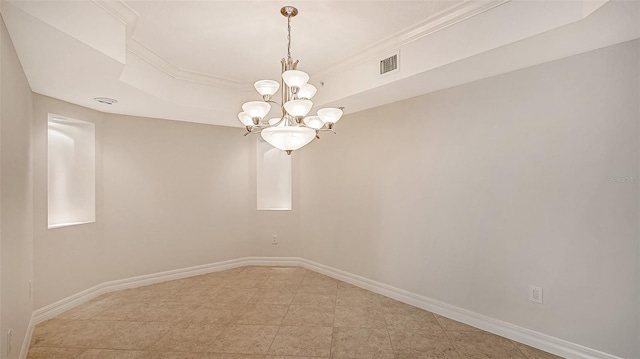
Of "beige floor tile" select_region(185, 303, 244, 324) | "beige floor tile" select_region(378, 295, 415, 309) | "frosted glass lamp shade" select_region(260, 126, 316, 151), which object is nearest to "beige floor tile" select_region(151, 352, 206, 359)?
"beige floor tile" select_region(185, 303, 244, 324)

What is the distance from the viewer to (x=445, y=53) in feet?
8.79

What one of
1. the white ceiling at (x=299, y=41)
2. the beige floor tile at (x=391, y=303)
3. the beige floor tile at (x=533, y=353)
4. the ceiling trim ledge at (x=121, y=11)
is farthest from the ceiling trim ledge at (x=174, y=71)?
the beige floor tile at (x=533, y=353)

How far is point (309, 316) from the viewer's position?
10.7 ft

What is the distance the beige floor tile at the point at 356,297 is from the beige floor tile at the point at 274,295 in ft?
1.93

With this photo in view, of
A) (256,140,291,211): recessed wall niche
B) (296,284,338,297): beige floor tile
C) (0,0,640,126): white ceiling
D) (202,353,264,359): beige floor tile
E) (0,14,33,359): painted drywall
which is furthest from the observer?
(256,140,291,211): recessed wall niche

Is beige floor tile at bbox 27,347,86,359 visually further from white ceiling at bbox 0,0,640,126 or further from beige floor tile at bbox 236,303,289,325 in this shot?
white ceiling at bbox 0,0,640,126

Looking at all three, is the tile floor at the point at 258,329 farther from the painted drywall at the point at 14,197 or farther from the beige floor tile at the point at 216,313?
the painted drywall at the point at 14,197

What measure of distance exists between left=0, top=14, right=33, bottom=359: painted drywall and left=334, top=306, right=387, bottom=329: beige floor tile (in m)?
2.49

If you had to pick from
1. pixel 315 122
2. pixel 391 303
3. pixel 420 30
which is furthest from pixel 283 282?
pixel 420 30

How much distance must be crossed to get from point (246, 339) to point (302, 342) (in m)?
0.50

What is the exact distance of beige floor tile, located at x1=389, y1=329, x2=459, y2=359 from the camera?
2519 millimetres

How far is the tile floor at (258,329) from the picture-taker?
101 inches

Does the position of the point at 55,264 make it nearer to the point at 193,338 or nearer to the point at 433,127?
the point at 193,338

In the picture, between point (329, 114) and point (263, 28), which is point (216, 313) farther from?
point (263, 28)
